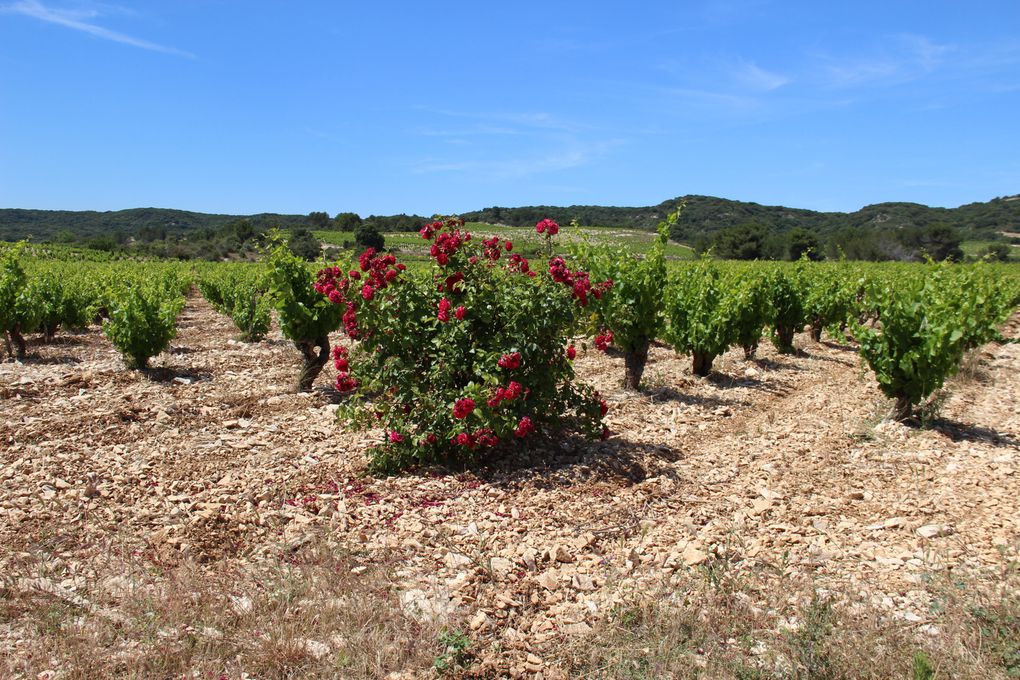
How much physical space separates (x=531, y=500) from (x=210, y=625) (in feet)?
7.88

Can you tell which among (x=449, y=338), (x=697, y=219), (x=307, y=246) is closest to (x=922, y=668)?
(x=449, y=338)

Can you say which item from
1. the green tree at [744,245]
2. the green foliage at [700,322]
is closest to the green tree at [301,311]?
the green foliage at [700,322]

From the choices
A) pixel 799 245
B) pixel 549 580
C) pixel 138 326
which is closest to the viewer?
pixel 549 580

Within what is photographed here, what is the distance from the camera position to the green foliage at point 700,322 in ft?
31.4

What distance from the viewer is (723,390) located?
9.30 metres

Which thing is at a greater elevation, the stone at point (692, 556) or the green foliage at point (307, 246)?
the green foliage at point (307, 246)

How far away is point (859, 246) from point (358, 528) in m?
61.7

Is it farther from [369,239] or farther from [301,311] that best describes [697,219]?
[301,311]

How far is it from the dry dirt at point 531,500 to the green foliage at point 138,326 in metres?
1.21

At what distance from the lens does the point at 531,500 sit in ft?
16.6

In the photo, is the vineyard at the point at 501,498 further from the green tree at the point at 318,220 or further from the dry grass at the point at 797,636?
the green tree at the point at 318,220

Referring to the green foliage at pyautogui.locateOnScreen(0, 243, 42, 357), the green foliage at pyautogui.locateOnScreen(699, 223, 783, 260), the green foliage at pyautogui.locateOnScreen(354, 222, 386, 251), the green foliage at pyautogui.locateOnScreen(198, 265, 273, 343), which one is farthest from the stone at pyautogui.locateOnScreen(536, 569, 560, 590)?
the green foliage at pyautogui.locateOnScreen(699, 223, 783, 260)

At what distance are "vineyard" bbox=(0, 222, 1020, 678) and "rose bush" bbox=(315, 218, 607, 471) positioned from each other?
0.09 ft

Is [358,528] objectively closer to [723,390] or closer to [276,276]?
[276,276]
